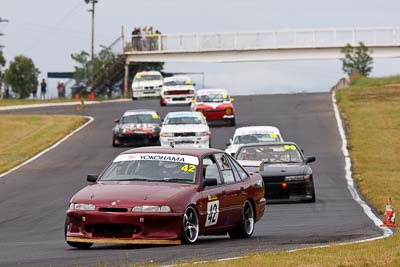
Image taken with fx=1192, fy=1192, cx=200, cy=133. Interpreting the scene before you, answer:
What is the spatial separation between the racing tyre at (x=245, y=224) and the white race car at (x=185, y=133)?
23364 mm

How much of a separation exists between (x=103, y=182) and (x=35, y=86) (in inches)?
3466

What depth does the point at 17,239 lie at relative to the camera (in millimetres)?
17391

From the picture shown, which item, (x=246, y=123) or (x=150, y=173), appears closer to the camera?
(x=150, y=173)

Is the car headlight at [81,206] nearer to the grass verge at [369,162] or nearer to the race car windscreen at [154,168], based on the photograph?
the race car windscreen at [154,168]

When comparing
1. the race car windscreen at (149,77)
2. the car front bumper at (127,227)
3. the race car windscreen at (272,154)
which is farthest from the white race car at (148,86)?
the car front bumper at (127,227)

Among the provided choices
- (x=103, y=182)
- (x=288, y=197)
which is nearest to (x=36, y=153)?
(x=288, y=197)

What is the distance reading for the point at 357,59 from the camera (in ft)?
258

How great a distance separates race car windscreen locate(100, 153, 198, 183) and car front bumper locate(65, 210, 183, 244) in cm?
100

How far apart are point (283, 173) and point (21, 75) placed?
77.6m

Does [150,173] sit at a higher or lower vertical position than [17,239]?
higher

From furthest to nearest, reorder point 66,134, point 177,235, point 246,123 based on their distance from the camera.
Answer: point 246,123 → point 66,134 → point 177,235

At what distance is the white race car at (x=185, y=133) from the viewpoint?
40.6 m

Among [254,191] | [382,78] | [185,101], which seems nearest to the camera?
[254,191]

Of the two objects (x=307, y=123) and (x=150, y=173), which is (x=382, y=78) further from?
(x=150, y=173)
